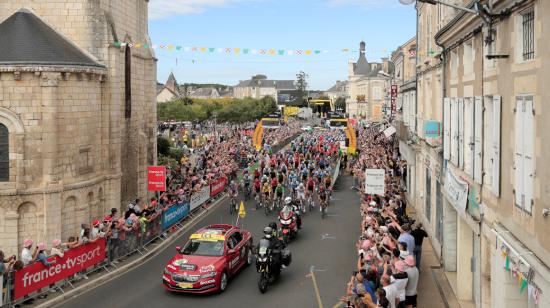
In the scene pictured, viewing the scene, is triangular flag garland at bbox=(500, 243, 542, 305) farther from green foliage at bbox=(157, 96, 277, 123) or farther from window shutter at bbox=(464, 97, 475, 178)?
green foliage at bbox=(157, 96, 277, 123)

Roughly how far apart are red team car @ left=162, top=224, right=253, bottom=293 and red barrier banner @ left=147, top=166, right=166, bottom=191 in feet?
23.1

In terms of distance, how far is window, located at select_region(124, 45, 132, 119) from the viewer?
24.7 meters

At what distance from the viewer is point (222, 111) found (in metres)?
96.4

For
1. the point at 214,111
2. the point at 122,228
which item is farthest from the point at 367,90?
the point at 122,228

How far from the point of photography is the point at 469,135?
39.2 feet

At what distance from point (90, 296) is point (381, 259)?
7023 millimetres

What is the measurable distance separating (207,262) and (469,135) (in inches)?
265

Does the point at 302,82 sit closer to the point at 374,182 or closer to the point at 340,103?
the point at 340,103

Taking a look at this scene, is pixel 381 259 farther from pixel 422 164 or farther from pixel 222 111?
pixel 222 111

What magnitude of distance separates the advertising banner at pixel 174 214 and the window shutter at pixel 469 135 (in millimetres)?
11419

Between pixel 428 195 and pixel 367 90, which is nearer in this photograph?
pixel 428 195

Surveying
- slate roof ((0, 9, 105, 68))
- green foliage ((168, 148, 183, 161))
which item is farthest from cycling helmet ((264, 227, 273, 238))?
green foliage ((168, 148, 183, 161))

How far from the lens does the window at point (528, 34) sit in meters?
7.97

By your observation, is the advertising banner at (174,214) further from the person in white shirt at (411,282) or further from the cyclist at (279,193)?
the person in white shirt at (411,282)
